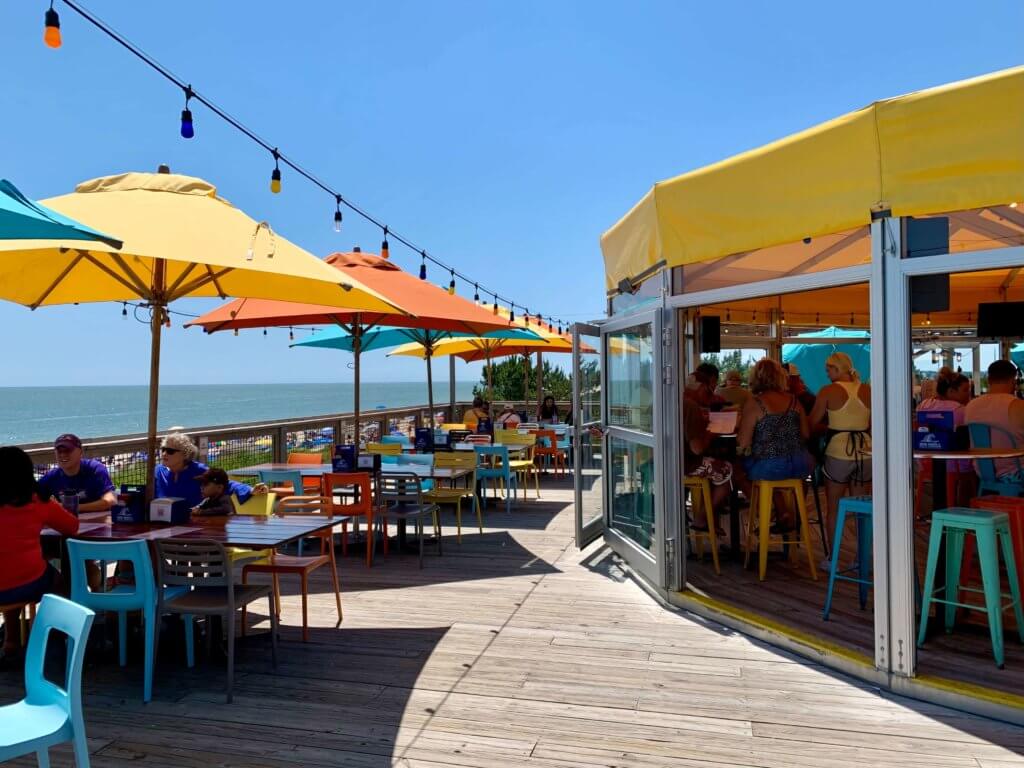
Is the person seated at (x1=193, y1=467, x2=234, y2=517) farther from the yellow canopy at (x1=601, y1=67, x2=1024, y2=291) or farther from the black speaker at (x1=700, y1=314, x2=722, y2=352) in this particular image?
the black speaker at (x1=700, y1=314, x2=722, y2=352)

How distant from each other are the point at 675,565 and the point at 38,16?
4713 mm

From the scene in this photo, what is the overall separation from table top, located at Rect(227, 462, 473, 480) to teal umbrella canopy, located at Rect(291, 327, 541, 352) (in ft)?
7.96

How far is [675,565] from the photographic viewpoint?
16.8 ft

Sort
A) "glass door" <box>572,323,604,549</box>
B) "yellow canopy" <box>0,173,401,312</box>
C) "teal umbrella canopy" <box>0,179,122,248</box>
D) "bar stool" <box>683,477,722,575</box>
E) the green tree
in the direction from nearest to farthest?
"teal umbrella canopy" <box>0,179,122,248</box> < "yellow canopy" <box>0,173,401,312</box> < "bar stool" <box>683,477,722,575</box> < "glass door" <box>572,323,604,549</box> < the green tree

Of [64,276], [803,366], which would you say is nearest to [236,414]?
[803,366]

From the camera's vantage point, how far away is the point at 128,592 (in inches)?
145

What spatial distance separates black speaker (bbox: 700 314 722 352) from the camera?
34.4ft

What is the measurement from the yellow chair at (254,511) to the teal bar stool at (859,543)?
331 centimetres

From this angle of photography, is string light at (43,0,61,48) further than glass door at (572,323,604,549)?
No

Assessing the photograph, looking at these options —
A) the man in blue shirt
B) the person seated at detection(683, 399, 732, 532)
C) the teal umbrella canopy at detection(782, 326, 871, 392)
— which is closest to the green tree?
the teal umbrella canopy at detection(782, 326, 871, 392)

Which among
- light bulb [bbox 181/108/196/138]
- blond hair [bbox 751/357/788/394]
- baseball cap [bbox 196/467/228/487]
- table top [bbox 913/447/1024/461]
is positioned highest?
light bulb [bbox 181/108/196/138]

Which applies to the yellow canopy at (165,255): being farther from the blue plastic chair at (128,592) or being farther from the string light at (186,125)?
the blue plastic chair at (128,592)

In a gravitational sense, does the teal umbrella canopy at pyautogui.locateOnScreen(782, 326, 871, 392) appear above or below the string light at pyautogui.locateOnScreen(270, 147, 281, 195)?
below

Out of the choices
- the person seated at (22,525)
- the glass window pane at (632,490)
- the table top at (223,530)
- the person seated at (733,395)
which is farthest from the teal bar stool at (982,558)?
the person seated at (22,525)
